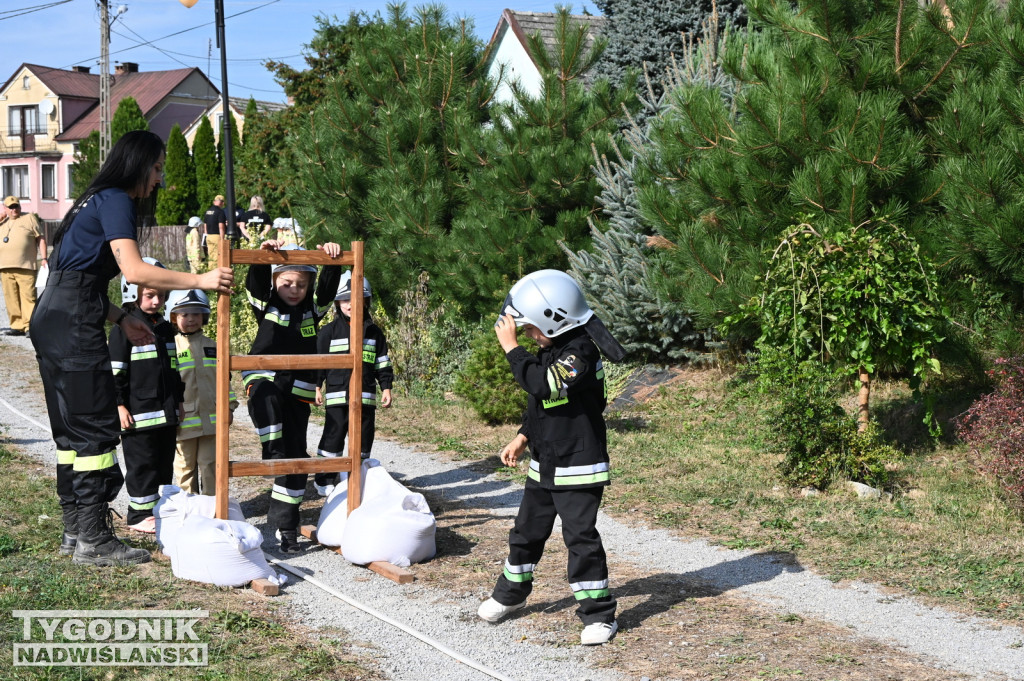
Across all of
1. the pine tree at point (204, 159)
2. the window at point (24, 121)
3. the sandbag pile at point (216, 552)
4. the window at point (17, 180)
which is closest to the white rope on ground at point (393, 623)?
the sandbag pile at point (216, 552)

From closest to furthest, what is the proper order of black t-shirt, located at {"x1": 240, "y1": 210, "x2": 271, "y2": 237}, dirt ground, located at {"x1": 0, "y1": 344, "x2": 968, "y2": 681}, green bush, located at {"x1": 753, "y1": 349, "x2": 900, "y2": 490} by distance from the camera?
dirt ground, located at {"x1": 0, "y1": 344, "x2": 968, "y2": 681}, green bush, located at {"x1": 753, "y1": 349, "x2": 900, "y2": 490}, black t-shirt, located at {"x1": 240, "y1": 210, "x2": 271, "y2": 237}

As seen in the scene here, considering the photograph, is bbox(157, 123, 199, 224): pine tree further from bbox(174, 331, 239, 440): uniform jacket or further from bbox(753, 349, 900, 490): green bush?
bbox(753, 349, 900, 490): green bush

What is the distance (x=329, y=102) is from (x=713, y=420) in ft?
23.9

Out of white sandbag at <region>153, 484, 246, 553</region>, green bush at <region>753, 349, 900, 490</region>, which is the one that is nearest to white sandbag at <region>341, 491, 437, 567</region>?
white sandbag at <region>153, 484, 246, 553</region>

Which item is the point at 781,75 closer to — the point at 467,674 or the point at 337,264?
the point at 337,264

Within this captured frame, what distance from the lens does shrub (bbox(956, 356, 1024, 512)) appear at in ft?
22.0

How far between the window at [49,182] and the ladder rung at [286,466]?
2305 inches

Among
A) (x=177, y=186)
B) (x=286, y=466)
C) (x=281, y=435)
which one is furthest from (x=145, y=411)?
(x=177, y=186)

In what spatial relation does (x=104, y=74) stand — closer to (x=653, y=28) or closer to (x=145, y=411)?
(x=653, y=28)

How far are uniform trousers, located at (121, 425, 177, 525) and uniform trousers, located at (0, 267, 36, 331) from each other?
9.34 meters

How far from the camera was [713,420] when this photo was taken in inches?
402

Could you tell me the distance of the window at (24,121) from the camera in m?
59.5

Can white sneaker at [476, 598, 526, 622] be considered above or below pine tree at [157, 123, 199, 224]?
below

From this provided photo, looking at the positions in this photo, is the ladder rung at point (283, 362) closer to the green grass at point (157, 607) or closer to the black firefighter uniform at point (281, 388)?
the black firefighter uniform at point (281, 388)
